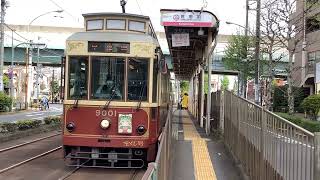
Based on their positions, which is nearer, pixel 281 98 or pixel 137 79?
pixel 137 79

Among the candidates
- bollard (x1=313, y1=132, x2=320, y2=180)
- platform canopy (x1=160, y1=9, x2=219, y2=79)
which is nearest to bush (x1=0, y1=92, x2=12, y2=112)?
platform canopy (x1=160, y1=9, x2=219, y2=79)

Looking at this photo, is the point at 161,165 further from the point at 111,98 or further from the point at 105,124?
the point at 111,98

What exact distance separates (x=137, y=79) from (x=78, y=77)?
1367 millimetres

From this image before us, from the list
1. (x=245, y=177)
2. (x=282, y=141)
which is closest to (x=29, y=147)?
(x=245, y=177)

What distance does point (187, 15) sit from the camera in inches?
680

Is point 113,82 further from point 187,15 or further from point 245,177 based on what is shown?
point 187,15

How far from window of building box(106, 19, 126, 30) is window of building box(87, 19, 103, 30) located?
0.19m

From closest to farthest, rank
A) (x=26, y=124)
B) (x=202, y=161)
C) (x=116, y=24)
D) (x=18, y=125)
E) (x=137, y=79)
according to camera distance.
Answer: (x=137, y=79) → (x=202, y=161) → (x=116, y=24) → (x=18, y=125) → (x=26, y=124)

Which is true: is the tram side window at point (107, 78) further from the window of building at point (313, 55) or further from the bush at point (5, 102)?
the window of building at point (313, 55)

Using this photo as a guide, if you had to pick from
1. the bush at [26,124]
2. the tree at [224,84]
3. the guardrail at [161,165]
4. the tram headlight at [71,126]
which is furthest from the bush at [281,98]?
the guardrail at [161,165]

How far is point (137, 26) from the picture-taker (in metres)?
13.3

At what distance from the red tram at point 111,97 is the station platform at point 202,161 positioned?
100cm

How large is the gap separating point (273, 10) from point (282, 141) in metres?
28.5

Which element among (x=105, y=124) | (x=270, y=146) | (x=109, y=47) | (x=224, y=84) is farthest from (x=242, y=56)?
(x=270, y=146)
